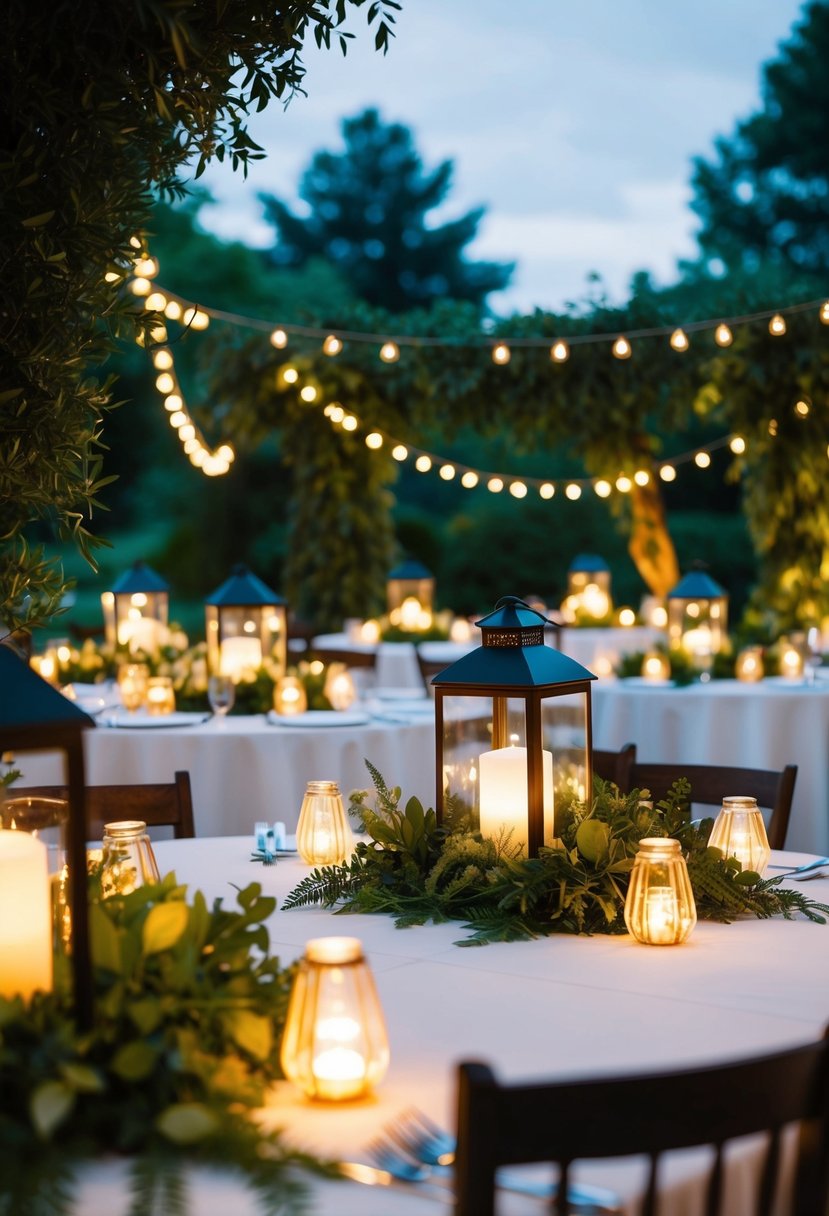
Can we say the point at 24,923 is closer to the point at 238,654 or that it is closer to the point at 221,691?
the point at 221,691

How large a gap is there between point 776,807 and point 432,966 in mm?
1642

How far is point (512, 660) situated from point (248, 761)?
110 inches

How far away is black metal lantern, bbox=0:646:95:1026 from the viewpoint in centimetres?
150

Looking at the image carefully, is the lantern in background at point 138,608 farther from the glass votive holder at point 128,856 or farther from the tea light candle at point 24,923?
the tea light candle at point 24,923

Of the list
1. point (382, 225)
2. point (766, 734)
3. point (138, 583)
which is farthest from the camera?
point (382, 225)

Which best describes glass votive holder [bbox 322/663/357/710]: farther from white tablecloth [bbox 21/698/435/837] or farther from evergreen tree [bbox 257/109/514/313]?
evergreen tree [bbox 257/109/514/313]

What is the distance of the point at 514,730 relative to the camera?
2.64 metres

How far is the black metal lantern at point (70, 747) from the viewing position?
4.92 feet

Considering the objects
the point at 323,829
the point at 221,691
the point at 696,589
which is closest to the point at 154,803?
the point at 323,829

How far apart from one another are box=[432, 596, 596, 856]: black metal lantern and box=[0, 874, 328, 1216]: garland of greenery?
85 cm

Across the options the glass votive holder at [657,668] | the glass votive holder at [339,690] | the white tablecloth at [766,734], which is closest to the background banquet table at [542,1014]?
the glass votive holder at [339,690]

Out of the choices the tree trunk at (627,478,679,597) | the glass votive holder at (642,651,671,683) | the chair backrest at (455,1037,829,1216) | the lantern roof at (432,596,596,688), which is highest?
the tree trunk at (627,478,679,597)

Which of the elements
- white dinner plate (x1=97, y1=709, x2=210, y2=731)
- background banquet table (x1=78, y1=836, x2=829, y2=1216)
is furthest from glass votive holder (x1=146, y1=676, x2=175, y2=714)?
background banquet table (x1=78, y1=836, x2=829, y2=1216)

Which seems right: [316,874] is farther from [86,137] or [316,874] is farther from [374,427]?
[374,427]
